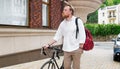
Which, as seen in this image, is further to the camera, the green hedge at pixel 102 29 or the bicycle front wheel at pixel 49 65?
the green hedge at pixel 102 29

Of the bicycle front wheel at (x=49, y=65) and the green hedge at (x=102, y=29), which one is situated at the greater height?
the bicycle front wheel at (x=49, y=65)

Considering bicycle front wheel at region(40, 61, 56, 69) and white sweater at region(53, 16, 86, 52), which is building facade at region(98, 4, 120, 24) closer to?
white sweater at region(53, 16, 86, 52)

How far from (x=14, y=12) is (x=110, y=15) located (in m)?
69.3

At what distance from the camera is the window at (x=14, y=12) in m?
8.98

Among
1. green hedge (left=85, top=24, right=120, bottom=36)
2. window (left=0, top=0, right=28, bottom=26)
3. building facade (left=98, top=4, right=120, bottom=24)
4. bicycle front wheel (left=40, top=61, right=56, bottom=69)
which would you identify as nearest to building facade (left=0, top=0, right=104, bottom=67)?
window (left=0, top=0, right=28, bottom=26)

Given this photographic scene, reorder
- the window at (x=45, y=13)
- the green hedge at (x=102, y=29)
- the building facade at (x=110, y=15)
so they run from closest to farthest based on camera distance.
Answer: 1. the window at (x=45, y=13)
2. the green hedge at (x=102, y=29)
3. the building facade at (x=110, y=15)

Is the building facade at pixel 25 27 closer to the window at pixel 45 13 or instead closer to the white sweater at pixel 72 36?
A: the window at pixel 45 13

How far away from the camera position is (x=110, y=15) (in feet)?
254

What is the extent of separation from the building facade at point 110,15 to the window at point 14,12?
6178 centimetres

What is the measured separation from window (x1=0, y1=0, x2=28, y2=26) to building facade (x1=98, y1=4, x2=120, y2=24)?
61.8 metres

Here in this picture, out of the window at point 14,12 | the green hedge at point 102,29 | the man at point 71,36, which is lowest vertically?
the green hedge at point 102,29

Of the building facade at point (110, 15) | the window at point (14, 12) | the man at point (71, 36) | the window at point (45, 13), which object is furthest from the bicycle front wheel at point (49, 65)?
the building facade at point (110, 15)

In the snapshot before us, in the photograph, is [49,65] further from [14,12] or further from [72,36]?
[14,12]

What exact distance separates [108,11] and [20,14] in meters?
67.0
